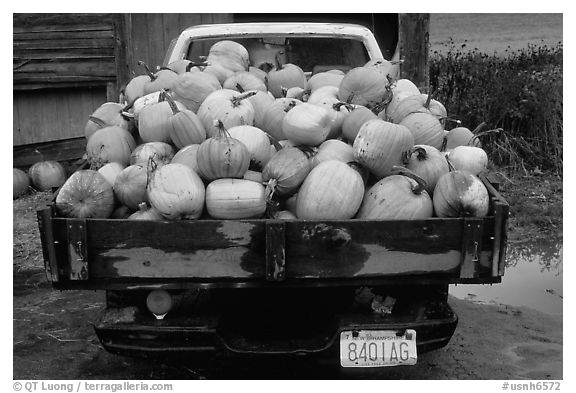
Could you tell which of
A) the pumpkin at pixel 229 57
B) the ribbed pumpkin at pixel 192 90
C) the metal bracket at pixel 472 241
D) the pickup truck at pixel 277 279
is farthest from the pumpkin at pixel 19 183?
the metal bracket at pixel 472 241

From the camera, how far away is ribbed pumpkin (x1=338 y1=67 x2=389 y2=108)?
160 inches

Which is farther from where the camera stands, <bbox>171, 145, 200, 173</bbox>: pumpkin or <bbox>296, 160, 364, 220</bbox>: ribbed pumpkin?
<bbox>171, 145, 200, 173</bbox>: pumpkin

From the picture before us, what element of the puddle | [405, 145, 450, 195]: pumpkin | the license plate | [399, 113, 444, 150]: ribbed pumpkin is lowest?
the puddle

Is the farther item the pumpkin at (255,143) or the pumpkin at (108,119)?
the pumpkin at (108,119)

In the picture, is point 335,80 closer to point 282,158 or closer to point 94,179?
point 282,158

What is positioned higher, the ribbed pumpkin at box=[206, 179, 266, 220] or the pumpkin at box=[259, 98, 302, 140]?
the pumpkin at box=[259, 98, 302, 140]

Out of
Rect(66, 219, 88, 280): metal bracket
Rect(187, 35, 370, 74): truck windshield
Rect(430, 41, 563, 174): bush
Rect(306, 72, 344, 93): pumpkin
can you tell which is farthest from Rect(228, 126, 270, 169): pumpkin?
Rect(430, 41, 563, 174): bush

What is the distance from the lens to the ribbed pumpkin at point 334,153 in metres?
3.42

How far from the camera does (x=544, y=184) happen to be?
330 inches

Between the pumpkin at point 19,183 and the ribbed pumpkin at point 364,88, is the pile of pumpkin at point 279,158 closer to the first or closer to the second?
the ribbed pumpkin at point 364,88

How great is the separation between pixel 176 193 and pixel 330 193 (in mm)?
681

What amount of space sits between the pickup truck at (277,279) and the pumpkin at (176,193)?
0.34ft

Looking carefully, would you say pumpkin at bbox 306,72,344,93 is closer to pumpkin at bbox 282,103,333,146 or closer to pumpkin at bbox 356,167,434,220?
pumpkin at bbox 282,103,333,146

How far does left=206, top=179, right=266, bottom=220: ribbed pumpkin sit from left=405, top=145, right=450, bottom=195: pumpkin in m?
0.81
